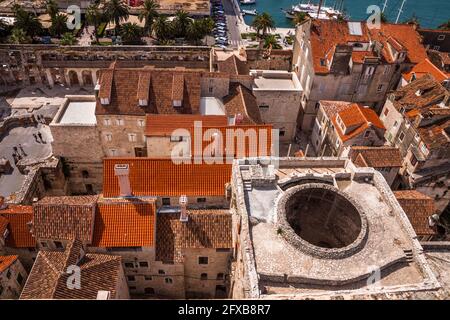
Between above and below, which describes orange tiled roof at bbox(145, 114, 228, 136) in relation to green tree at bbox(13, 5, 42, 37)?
above

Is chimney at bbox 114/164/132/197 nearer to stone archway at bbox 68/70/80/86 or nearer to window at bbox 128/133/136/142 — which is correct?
window at bbox 128/133/136/142

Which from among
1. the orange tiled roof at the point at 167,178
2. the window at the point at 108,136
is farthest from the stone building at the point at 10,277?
the window at the point at 108,136

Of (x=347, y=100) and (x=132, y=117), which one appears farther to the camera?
(x=347, y=100)

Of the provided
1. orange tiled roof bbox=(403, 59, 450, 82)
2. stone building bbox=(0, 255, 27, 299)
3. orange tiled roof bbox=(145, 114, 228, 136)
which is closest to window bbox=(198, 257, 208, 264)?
orange tiled roof bbox=(145, 114, 228, 136)

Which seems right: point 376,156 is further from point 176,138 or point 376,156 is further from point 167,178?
point 167,178

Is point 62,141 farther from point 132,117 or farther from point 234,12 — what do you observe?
point 234,12
